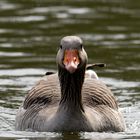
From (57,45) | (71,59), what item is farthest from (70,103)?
(57,45)

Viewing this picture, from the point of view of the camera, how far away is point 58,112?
40.8 ft

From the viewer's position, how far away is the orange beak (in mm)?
11798

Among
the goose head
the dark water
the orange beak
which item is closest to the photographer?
the orange beak

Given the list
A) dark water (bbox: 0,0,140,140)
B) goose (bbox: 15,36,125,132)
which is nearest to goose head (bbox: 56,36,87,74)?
goose (bbox: 15,36,125,132)

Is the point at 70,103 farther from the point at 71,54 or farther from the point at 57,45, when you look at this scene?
the point at 57,45

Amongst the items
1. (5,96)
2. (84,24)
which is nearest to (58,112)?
(5,96)

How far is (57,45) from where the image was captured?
19.3 metres

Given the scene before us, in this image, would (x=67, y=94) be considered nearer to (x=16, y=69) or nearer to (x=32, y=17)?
(x=16, y=69)

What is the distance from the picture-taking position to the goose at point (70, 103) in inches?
477

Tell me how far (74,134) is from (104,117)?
59 centimetres

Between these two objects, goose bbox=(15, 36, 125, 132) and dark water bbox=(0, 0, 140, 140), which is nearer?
goose bbox=(15, 36, 125, 132)

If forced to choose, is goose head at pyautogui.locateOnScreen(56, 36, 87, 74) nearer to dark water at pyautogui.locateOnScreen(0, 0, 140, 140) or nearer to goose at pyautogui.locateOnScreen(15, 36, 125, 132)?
goose at pyautogui.locateOnScreen(15, 36, 125, 132)

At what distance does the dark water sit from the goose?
0.16 metres

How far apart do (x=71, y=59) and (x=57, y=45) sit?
741 centimetres
